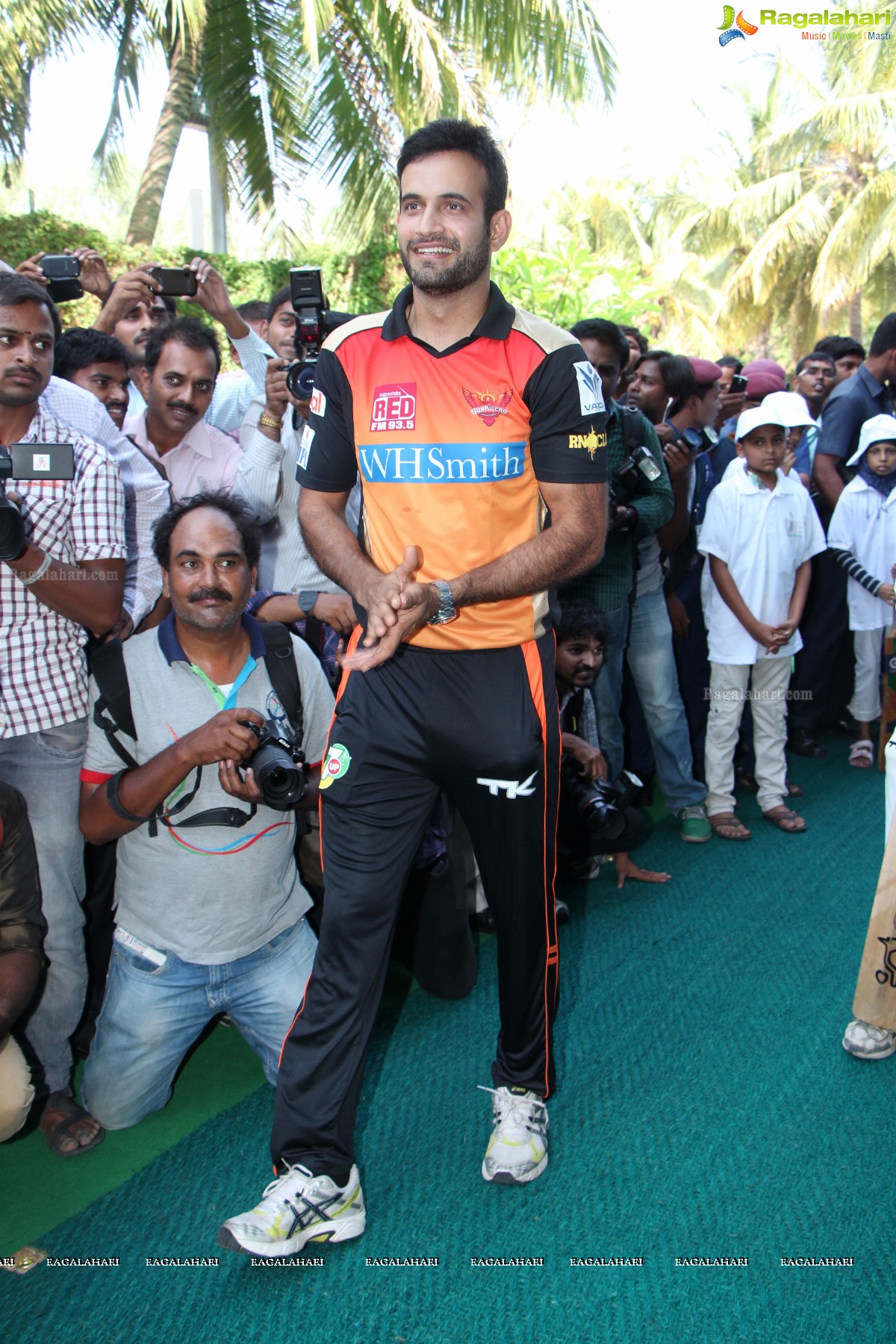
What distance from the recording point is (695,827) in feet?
15.6

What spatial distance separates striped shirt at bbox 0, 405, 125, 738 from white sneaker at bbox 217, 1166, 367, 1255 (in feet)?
4.38

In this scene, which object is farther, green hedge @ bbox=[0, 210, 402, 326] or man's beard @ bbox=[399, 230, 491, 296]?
green hedge @ bbox=[0, 210, 402, 326]

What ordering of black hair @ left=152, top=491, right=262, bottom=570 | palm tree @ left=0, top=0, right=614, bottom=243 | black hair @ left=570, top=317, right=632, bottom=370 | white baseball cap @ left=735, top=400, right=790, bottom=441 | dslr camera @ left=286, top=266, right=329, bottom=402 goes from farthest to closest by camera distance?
palm tree @ left=0, top=0, right=614, bottom=243 < white baseball cap @ left=735, top=400, right=790, bottom=441 < black hair @ left=570, top=317, right=632, bottom=370 < dslr camera @ left=286, top=266, right=329, bottom=402 < black hair @ left=152, top=491, right=262, bottom=570

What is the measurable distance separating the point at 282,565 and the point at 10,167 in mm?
10676

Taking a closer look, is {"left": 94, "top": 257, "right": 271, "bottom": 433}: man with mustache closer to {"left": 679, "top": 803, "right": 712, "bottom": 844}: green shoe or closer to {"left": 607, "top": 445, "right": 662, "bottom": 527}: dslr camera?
{"left": 607, "top": 445, "right": 662, "bottom": 527}: dslr camera

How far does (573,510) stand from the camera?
7.62ft

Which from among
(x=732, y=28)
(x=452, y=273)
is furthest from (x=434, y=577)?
(x=732, y=28)

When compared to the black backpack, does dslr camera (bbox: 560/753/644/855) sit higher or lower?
lower

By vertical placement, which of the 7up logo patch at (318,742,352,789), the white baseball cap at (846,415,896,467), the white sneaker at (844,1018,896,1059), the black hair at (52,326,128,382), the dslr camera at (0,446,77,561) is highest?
the black hair at (52,326,128,382)

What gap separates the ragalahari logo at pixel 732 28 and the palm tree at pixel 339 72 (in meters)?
4.45

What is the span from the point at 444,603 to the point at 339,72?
9.97 meters

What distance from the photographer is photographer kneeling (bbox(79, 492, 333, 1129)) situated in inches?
110

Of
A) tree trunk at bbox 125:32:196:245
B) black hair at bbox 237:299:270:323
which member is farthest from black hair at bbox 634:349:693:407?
tree trunk at bbox 125:32:196:245

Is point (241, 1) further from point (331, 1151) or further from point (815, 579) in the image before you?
point (331, 1151)
